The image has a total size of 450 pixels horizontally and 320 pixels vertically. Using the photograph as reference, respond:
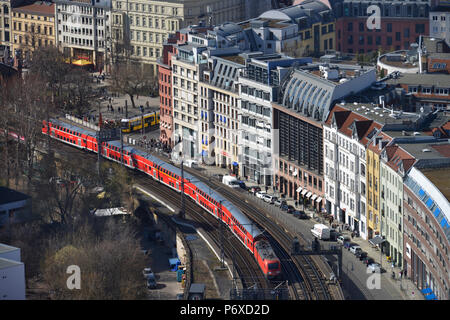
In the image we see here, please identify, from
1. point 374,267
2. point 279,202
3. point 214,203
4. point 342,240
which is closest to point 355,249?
point 342,240

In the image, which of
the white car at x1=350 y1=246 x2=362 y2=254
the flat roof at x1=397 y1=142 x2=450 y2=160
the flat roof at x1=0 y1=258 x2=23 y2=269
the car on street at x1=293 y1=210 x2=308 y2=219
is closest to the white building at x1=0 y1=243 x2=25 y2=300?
the flat roof at x1=0 y1=258 x2=23 y2=269

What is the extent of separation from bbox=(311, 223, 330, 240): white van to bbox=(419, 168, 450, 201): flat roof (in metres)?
19.2

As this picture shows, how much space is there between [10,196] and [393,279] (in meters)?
49.5

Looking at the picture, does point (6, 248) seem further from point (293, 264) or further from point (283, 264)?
point (293, 264)

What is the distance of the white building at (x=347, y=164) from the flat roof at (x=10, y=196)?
3680 centimetres

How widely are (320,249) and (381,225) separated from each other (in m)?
7.79

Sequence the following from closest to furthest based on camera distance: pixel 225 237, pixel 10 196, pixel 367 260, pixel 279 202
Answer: pixel 367 260, pixel 225 237, pixel 10 196, pixel 279 202

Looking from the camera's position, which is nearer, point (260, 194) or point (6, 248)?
point (6, 248)

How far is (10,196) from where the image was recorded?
17212 centimetres

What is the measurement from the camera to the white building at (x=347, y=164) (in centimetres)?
16262

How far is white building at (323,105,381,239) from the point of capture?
163 m

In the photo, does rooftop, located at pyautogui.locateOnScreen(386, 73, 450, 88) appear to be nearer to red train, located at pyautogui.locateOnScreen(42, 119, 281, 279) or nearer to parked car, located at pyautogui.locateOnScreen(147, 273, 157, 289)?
red train, located at pyautogui.locateOnScreen(42, 119, 281, 279)

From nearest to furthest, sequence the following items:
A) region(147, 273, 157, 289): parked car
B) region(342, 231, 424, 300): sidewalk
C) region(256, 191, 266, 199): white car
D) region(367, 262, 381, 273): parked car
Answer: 1. region(342, 231, 424, 300): sidewalk
2. region(367, 262, 381, 273): parked car
3. region(147, 273, 157, 289): parked car
4. region(256, 191, 266, 199): white car

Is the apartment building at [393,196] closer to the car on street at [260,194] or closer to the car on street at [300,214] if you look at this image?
the car on street at [300,214]
